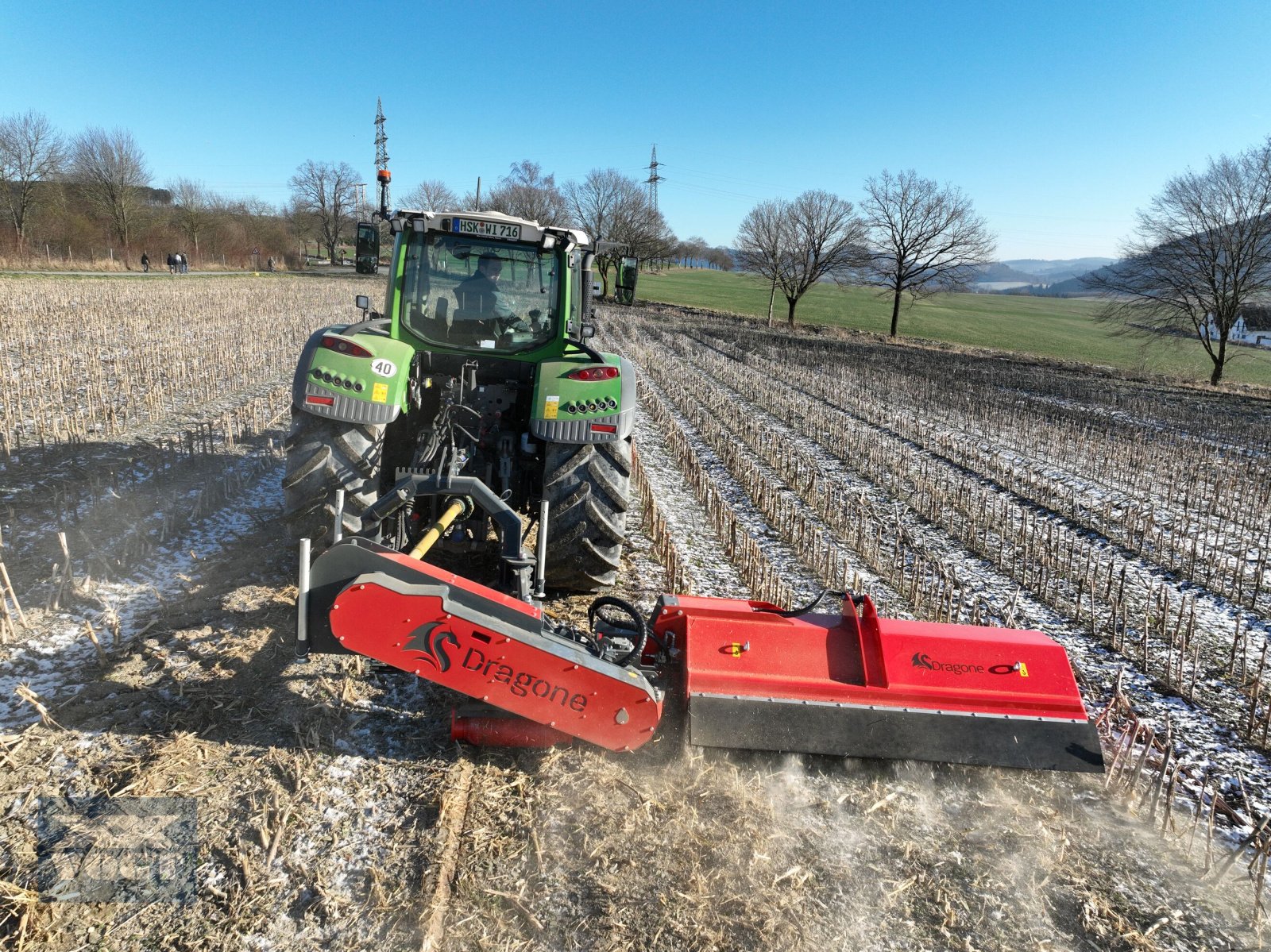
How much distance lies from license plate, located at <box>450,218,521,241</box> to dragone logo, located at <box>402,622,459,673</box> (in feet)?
9.87

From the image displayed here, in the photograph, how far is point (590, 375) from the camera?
15.2 feet

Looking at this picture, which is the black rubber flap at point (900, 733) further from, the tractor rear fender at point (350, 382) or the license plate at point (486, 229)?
the license plate at point (486, 229)

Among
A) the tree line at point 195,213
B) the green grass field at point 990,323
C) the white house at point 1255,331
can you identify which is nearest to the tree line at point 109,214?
the tree line at point 195,213

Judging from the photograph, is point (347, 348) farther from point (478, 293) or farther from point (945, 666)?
point (945, 666)

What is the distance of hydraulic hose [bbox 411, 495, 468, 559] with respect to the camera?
337 cm

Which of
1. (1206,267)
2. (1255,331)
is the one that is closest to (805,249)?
(1206,267)

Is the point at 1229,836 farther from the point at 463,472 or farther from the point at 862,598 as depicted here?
the point at 463,472

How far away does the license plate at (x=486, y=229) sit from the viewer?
16.3 feet

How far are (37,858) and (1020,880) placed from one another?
334 centimetres

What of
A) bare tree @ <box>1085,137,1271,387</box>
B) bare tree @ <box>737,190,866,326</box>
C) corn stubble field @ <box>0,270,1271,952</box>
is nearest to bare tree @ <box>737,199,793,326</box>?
bare tree @ <box>737,190,866,326</box>

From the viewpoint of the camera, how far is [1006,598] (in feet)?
18.2

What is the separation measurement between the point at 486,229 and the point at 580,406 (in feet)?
4.68

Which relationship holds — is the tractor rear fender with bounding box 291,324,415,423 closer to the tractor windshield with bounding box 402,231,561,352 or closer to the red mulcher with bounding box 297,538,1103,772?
the tractor windshield with bounding box 402,231,561,352

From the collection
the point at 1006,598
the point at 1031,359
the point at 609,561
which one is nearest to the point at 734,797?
the point at 609,561
